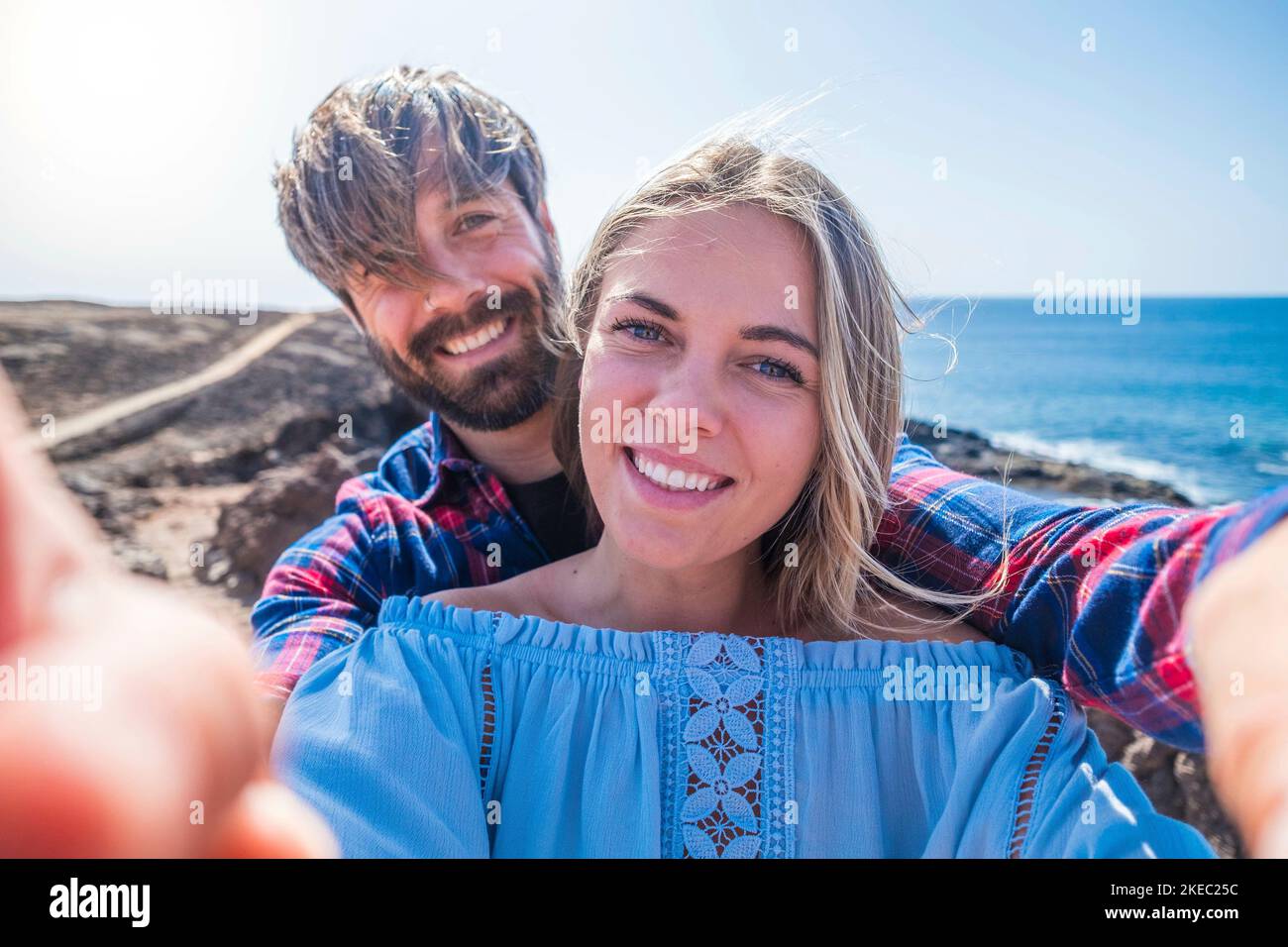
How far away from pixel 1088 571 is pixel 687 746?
724mm

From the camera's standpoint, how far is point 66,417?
12562mm

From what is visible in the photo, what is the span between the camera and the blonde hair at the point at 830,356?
1643 mm

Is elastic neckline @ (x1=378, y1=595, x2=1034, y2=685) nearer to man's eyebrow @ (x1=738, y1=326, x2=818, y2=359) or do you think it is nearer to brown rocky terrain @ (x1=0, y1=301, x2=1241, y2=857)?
man's eyebrow @ (x1=738, y1=326, x2=818, y2=359)

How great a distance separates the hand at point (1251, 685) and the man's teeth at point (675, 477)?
80 cm

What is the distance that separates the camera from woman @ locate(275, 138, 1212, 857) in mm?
1445

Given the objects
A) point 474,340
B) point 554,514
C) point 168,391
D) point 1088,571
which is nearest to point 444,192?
point 474,340

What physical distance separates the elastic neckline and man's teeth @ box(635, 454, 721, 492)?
Result: 0.29 m

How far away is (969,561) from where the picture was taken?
67.8 inches

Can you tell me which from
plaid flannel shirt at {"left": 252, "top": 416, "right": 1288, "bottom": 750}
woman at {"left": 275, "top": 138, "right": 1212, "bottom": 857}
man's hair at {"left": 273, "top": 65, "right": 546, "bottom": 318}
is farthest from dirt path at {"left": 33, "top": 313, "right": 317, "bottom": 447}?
woman at {"left": 275, "top": 138, "right": 1212, "bottom": 857}

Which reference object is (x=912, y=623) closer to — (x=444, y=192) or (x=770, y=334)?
(x=770, y=334)

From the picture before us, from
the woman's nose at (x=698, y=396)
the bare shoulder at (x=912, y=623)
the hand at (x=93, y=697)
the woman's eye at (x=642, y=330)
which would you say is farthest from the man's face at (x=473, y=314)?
the hand at (x=93, y=697)

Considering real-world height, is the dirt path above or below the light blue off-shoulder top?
above

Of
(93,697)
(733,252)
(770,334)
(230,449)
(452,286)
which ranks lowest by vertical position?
(93,697)
